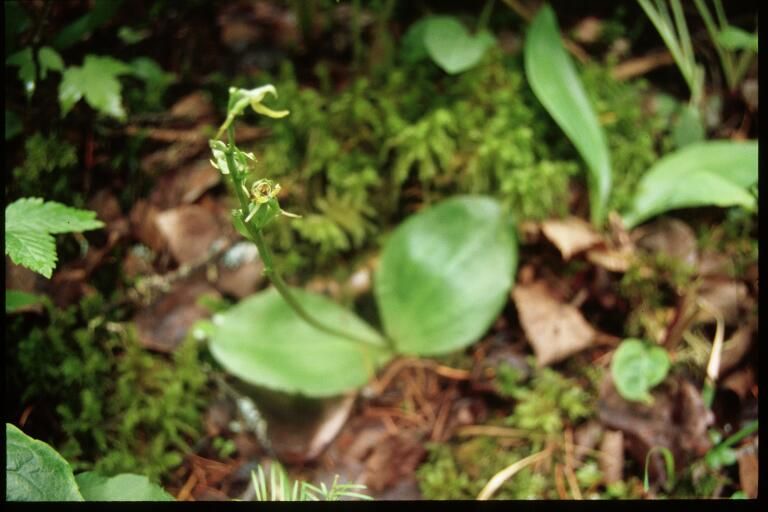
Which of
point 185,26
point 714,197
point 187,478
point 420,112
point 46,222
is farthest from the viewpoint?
point 185,26

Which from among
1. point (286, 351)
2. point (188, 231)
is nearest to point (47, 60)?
point (188, 231)

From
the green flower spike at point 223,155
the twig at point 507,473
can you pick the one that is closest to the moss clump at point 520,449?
the twig at point 507,473

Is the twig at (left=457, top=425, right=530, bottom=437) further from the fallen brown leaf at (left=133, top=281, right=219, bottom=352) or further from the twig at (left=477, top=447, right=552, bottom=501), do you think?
the fallen brown leaf at (left=133, top=281, right=219, bottom=352)

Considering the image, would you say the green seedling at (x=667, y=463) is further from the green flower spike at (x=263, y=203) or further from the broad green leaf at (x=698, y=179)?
the green flower spike at (x=263, y=203)

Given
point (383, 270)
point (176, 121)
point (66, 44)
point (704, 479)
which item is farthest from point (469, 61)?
point (704, 479)

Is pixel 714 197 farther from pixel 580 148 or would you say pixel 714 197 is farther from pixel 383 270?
pixel 383 270

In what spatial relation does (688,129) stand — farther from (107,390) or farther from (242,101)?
(107,390)

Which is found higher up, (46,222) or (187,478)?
(46,222)
